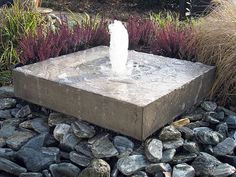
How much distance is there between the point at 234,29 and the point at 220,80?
1.40 feet

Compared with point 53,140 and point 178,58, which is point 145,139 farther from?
point 178,58

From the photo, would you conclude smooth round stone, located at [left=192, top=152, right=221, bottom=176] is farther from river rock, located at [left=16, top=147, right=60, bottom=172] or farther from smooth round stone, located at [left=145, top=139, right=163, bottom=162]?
river rock, located at [left=16, top=147, right=60, bottom=172]

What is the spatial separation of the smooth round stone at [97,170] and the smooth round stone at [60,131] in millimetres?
400

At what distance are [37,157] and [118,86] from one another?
724 millimetres

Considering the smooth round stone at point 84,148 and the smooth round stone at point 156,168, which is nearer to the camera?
the smooth round stone at point 156,168

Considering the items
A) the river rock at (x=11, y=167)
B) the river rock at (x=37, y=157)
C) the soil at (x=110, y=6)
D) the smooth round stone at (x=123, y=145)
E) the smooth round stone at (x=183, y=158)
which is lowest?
the soil at (x=110, y=6)

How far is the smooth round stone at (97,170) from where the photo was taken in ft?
7.88

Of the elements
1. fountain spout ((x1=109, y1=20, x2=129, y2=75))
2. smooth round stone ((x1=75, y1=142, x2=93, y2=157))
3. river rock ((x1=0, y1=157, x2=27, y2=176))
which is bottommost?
river rock ((x1=0, y1=157, x2=27, y2=176))

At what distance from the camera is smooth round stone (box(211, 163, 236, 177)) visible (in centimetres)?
243

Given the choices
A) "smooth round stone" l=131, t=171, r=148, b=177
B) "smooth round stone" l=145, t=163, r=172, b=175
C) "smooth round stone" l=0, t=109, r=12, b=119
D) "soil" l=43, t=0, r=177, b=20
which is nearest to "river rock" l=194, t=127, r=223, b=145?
"smooth round stone" l=145, t=163, r=172, b=175

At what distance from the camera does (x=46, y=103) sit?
2982mm

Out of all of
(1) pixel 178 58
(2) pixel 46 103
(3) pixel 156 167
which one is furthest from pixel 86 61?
(3) pixel 156 167

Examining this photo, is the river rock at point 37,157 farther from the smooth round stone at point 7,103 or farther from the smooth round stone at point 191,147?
the smooth round stone at point 191,147

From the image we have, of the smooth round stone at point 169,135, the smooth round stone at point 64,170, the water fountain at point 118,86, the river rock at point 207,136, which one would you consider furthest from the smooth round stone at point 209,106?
the smooth round stone at point 64,170
